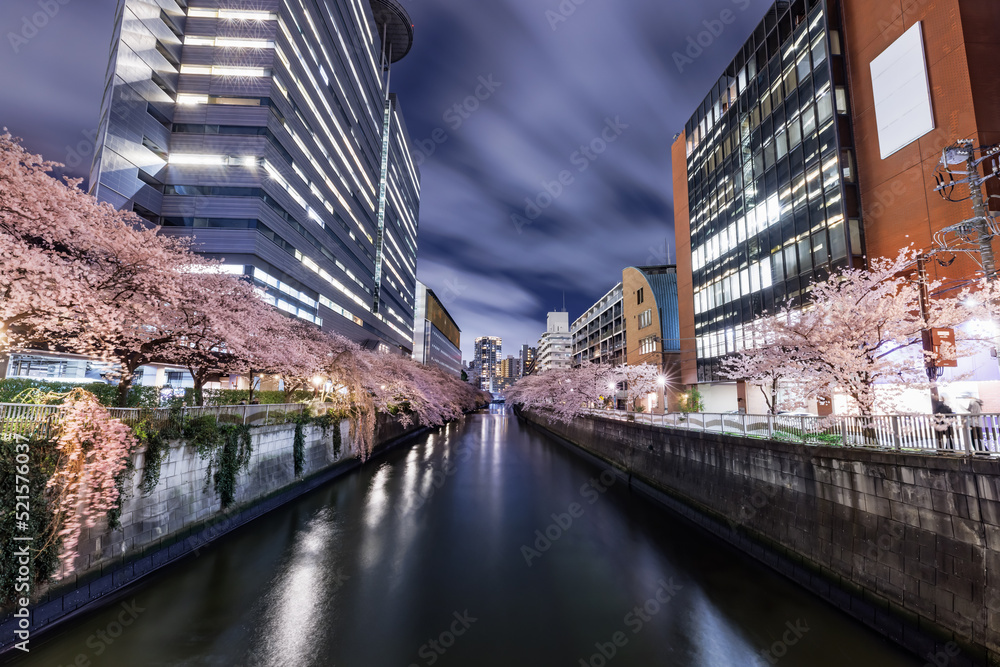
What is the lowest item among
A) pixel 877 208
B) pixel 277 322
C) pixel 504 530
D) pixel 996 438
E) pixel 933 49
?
pixel 504 530

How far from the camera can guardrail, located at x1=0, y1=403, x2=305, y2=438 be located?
892cm

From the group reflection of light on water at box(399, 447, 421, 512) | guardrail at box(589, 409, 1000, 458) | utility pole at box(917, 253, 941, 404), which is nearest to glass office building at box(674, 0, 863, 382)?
utility pole at box(917, 253, 941, 404)

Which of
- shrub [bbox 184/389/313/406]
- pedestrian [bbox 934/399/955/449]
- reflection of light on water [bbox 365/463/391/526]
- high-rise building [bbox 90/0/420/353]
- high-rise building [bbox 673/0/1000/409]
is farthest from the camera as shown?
high-rise building [bbox 90/0/420/353]

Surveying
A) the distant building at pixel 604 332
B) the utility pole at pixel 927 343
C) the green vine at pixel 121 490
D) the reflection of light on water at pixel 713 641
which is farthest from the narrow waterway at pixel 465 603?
the distant building at pixel 604 332

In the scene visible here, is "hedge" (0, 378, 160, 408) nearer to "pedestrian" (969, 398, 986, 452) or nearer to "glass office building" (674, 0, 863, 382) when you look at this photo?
"pedestrian" (969, 398, 986, 452)

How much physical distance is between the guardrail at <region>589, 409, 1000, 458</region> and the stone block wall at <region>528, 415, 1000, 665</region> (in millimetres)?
502

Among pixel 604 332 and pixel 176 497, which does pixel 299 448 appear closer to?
pixel 176 497

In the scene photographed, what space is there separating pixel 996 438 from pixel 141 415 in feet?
71.4

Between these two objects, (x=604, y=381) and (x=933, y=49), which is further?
(x=604, y=381)

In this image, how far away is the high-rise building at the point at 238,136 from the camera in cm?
3878

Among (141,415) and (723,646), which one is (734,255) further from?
(141,415)

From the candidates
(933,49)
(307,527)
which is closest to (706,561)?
(307,527)

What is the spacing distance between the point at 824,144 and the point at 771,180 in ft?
17.2

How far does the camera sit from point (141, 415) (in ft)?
40.5
